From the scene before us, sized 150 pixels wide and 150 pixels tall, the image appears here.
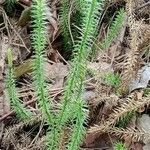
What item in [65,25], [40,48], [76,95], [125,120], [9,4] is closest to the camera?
[40,48]

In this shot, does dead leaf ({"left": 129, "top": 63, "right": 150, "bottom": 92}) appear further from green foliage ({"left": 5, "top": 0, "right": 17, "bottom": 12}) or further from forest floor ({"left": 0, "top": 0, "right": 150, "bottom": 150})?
green foliage ({"left": 5, "top": 0, "right": 17, "bottom": 12})

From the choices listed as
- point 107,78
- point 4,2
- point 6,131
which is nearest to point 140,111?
point 107,78

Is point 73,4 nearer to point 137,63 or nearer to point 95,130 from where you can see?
point 137,63

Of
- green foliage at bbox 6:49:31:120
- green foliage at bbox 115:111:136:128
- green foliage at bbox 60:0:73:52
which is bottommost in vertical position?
green foliage at bbox 115:111:136:128

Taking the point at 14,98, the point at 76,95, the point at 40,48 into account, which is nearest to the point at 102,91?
the point at 76,95

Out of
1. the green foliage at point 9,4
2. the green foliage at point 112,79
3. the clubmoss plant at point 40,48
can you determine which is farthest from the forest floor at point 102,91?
the clubmoss plant at point 40,48

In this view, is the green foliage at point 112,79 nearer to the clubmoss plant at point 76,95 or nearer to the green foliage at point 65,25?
the clubmoss plant at point 76,95

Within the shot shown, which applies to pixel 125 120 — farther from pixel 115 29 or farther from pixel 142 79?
pixel 115 29

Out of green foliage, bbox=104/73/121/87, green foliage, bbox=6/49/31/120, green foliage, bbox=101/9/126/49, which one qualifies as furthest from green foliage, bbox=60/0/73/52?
green foliage, bbox=6/49/31/120
